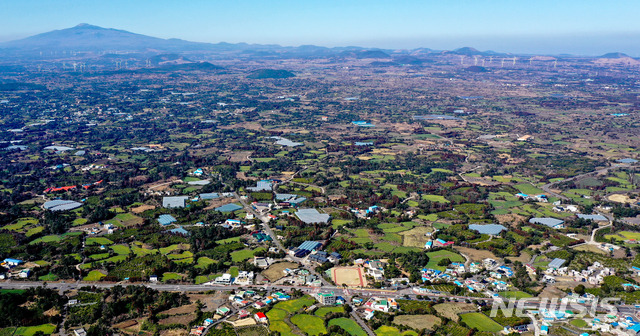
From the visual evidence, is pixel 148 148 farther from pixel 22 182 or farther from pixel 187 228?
pixel 187 228

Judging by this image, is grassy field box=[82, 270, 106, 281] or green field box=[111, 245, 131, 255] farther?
green field box=[111, 245, 131, 255]

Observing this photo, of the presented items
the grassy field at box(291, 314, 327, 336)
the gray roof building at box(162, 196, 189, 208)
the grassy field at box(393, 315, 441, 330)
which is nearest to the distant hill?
the gray roof building at box(162, 196, 189, 208)

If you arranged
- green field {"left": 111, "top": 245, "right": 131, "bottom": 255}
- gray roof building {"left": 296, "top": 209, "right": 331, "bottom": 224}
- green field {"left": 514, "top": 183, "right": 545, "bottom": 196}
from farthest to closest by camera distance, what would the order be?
green field {"left": 514, "top": 183, "right": 545, "bottom": 196} → gray roof building {"left": 296, "top": 209, "right": 331, "bottom": 224} → green field {"left": 111, "top": 245, "right": 131, "bottom": 255}

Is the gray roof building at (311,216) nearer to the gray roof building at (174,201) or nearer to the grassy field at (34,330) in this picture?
the gray roof building at (174,201)

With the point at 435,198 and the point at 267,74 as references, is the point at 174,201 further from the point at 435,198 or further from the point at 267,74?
the point at 267,74

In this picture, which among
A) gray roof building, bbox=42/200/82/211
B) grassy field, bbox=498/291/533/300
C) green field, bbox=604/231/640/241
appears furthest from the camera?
gray roof building, bbox=42/200/82/211

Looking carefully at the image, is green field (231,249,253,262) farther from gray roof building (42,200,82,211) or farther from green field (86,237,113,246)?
gray roof building (42,200,82,211)

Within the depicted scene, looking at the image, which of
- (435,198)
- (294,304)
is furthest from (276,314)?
(435,198)
